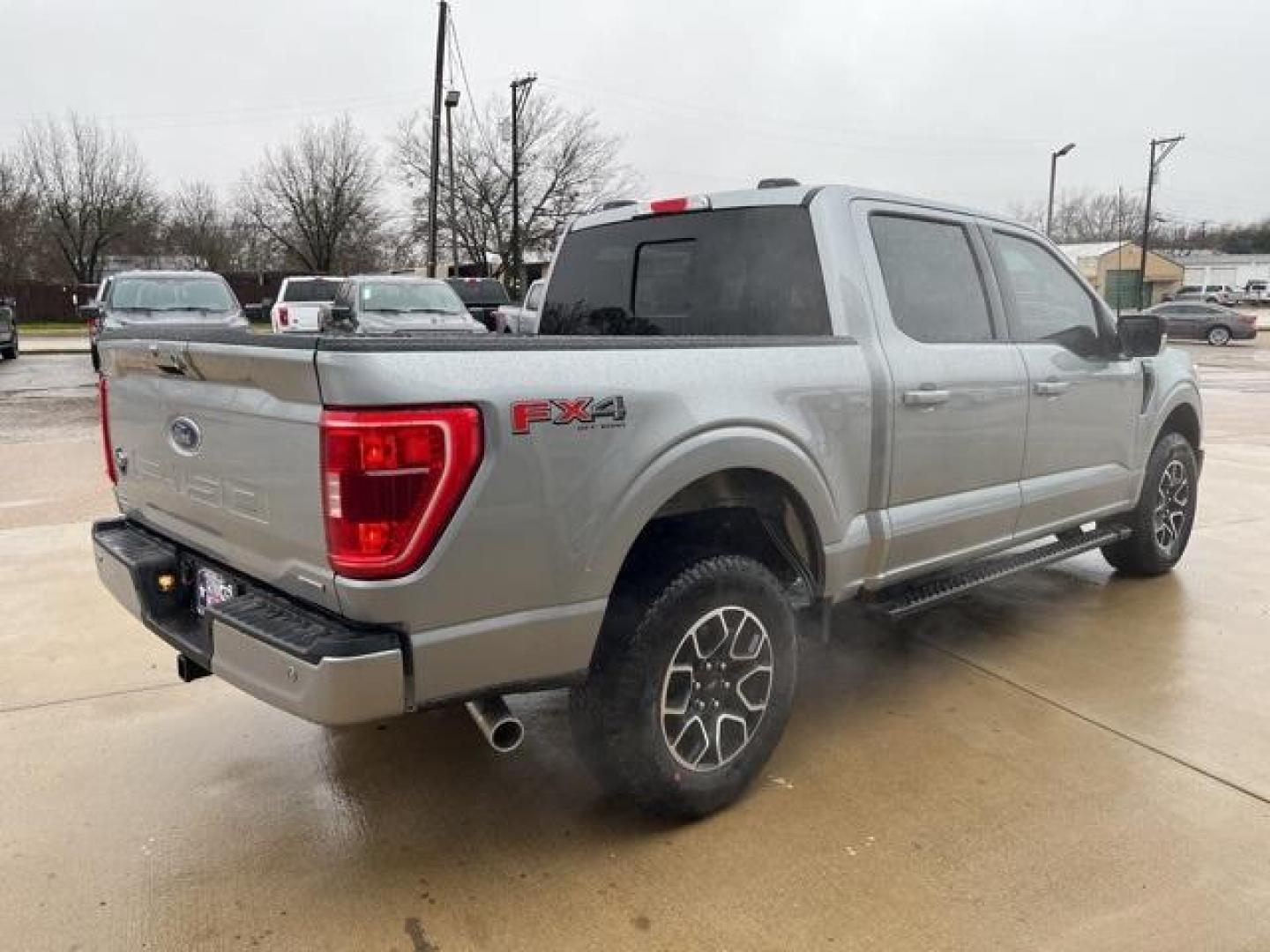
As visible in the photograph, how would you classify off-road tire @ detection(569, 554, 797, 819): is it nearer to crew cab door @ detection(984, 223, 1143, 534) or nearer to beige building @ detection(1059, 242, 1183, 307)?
crew cab door @ detection(984, 223, 1143, 534)

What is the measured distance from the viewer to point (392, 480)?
2.22 m

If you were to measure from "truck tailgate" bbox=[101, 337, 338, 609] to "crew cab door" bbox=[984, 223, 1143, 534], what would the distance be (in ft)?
9.63

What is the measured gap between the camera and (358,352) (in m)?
2.18

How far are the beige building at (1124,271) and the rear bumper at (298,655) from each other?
62449 millimetres

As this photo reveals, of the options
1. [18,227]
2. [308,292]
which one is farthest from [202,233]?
[308,292]

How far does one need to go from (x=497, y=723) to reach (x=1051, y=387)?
284 cm

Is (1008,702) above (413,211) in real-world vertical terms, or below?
below

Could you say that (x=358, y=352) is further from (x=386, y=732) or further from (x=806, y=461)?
(x=386, y=732)

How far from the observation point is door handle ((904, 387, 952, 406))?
11.3 feet

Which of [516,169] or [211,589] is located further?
[516,169]

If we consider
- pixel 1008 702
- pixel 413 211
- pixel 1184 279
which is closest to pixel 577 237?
pixel 1008 702

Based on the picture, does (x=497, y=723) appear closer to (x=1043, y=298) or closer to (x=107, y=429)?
(x=107, y=429)

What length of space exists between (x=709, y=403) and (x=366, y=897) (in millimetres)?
1616

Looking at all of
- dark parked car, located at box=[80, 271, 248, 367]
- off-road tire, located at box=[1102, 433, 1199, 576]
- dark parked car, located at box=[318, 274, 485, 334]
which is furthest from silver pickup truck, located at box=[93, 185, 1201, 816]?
dark parked car, located at box=[80, 271, 248, 367]
